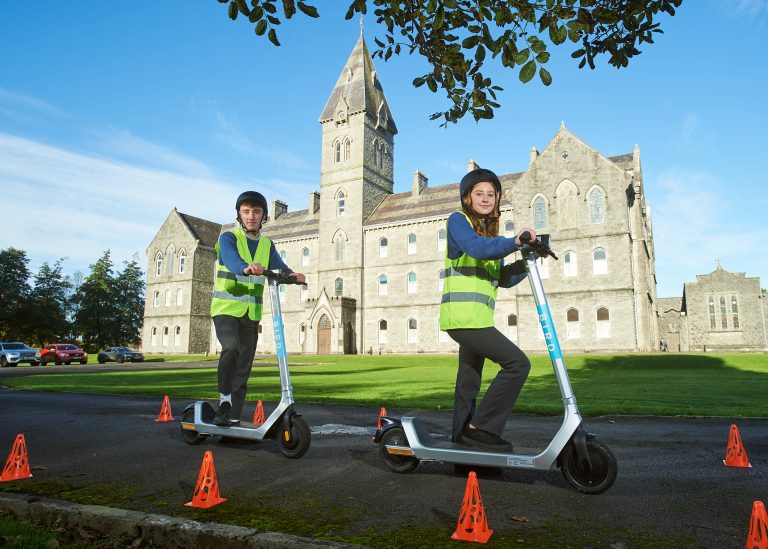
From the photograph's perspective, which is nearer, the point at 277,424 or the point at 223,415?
the point at 277,424

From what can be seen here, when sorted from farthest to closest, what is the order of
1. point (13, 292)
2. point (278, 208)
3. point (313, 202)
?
1. point (13, 292)
2. point (278, 208)
3. point (313, 202)

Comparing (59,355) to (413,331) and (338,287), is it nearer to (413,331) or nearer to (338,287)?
(338,287)

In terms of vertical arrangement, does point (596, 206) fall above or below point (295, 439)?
above

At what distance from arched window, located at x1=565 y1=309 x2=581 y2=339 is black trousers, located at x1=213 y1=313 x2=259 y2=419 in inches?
1344

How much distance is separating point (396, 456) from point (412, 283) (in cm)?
4073

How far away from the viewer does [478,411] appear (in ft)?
14.2

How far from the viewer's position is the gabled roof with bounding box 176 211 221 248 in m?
58.1

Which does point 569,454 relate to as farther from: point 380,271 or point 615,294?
point 380,271

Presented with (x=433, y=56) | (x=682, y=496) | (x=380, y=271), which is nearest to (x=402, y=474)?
(x=682, y=496)

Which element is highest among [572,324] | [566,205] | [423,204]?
[423,204]

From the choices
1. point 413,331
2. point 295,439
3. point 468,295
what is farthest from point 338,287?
point 468,295

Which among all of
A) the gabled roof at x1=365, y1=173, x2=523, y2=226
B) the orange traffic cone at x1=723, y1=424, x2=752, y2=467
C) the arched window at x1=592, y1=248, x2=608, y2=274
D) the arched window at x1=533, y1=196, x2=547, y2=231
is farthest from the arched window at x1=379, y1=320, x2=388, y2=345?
the orange traffic cone at x1=723, y1=424, x2=752, y2=467

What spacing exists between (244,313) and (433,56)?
3.45 metres

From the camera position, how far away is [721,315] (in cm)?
5822
